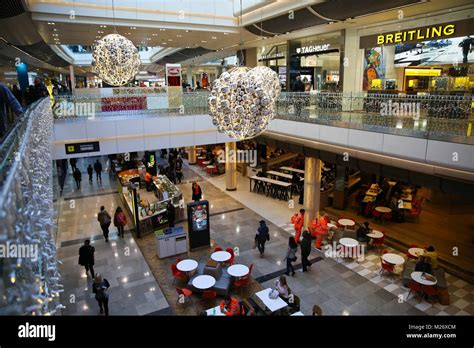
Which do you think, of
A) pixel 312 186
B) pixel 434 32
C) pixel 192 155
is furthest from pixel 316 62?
pixel 192 155

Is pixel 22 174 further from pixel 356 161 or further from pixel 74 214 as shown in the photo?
pixel 74 214

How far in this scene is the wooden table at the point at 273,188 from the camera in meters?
15.2

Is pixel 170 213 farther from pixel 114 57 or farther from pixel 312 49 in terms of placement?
pixel 312 49

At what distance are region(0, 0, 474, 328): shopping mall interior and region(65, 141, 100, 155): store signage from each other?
35 millimetres

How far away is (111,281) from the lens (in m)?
8.52

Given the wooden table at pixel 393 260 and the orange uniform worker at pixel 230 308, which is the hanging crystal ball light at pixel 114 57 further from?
the wooden table at pixel 393 260

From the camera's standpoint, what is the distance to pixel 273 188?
15.7 m

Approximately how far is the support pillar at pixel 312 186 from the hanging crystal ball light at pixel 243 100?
6381 millimetres

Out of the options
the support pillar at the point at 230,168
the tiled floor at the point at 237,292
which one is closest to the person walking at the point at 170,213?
the tiled floor at the point at 237,292

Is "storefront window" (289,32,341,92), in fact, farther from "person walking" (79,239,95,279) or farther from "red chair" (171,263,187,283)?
"person walking" (79,239,95,279)

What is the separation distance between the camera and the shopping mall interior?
6245mm

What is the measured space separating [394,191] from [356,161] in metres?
5.89

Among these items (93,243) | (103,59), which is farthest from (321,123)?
(93,243)

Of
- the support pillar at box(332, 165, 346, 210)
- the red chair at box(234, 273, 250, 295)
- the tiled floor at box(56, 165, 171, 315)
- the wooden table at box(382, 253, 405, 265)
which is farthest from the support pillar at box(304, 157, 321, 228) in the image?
the tiled floor at box(56, 165, 171, 315)
